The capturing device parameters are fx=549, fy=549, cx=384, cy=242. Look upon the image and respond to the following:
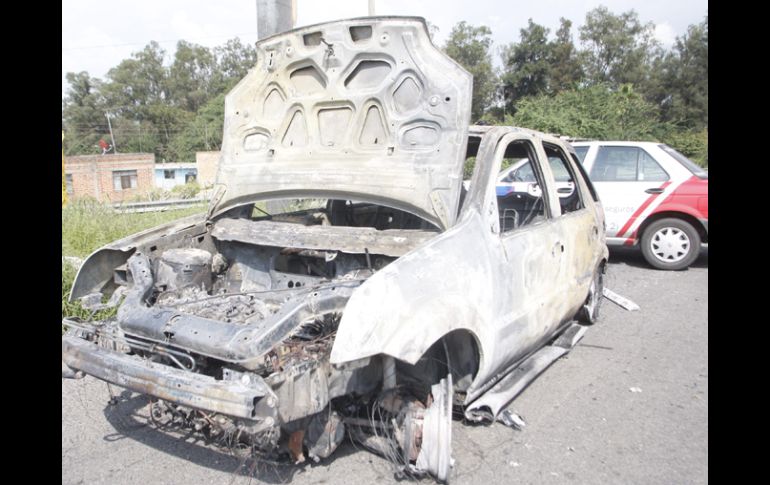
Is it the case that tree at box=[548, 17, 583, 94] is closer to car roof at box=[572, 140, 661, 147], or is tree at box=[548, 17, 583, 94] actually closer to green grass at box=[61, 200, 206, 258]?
car roof at box=[572, 140, 661, 147]

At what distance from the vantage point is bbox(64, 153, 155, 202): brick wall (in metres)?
39.9

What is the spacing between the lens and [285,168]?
379 centimetres

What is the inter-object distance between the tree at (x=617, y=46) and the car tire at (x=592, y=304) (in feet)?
166

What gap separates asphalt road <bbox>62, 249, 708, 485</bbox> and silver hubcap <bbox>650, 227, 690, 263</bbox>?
3.38 metres

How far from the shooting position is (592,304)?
513 cm

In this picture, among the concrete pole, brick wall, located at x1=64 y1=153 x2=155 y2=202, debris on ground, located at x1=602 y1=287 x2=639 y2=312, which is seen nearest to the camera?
debris on ground, located at x1=602 y1=287 x2=639 y2=312

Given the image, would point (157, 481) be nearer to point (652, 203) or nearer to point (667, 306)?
point (667, 306)

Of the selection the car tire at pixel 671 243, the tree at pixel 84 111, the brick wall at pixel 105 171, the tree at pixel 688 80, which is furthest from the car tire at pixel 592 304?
the tree at pixel 84 111

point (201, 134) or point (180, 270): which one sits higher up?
point (201, 134)

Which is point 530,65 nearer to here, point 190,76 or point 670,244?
point 670,244

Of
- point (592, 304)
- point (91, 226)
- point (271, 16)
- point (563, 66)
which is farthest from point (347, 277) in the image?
point (563, 66)

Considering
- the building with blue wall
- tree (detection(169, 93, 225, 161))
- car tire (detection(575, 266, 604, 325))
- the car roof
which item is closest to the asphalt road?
car tire (detection(575, 266, 604, 325))

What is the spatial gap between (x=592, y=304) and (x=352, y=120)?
296cm

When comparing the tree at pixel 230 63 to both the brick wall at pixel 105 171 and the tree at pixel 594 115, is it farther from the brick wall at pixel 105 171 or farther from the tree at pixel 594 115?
the tree at pixel 594 115
